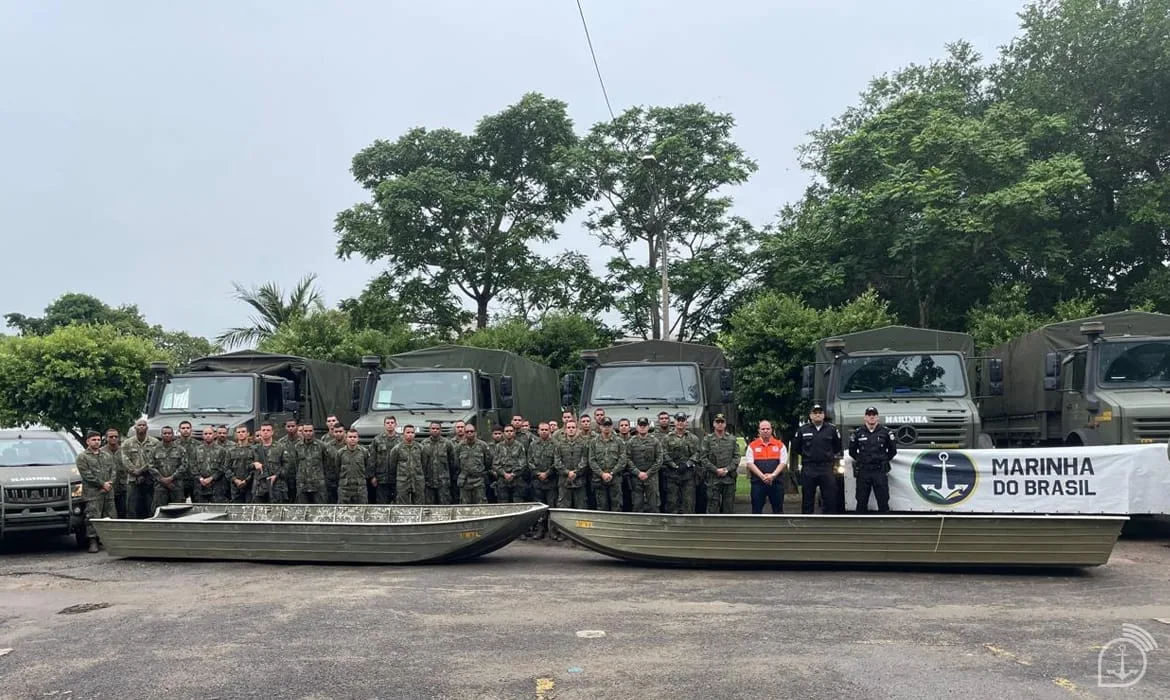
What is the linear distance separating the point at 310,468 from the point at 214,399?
2.98 metres

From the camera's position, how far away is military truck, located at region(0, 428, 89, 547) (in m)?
11.0

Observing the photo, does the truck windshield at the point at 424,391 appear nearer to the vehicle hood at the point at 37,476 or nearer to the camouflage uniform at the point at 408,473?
the camouflage uniform at the point at 408,473

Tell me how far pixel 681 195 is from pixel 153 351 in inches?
581

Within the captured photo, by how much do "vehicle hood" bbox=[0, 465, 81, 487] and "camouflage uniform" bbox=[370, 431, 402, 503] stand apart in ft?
11.7

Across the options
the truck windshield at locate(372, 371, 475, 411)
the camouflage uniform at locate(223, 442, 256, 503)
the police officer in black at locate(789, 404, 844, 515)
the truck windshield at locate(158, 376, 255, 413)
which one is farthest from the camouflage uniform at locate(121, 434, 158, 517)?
the police officer in black at locate(789, 404, 844, 515)

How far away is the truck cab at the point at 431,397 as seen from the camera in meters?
13.7

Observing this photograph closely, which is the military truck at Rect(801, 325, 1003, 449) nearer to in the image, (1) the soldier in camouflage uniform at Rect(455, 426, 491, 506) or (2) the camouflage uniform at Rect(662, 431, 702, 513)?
(2) the camouflage uniform at Rect(662, 431, 702, 513)

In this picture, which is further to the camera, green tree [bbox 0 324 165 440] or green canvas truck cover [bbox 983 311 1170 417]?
green tree [bbox 0 324 165 440]

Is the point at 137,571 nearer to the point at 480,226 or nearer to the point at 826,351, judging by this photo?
the point at 826,351

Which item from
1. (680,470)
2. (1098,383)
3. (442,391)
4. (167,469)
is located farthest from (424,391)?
(1098,383)

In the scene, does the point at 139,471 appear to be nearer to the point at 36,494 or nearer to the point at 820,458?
the point at 36,494

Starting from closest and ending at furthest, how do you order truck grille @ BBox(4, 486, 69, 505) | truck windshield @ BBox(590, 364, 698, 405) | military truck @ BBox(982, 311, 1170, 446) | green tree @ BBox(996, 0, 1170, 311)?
truck grille @ BBox(4, 486, 69, 505), military truck @ BBox(982, 311, 1170, 446), truck windshield @ BBox(590, 364, 698, 405), green tree @ BBox(996, 0, 1170, 311)

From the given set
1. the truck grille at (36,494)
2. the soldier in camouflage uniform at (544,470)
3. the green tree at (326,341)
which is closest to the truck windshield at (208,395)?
the truck grille at (36,494)

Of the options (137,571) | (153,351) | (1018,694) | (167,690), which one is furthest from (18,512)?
(153,351)
